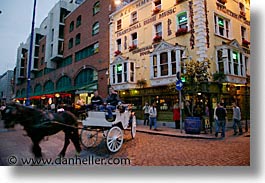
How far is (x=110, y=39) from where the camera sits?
486 cm

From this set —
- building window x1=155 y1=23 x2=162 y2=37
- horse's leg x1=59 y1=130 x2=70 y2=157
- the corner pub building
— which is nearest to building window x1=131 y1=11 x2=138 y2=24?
the corner pub building

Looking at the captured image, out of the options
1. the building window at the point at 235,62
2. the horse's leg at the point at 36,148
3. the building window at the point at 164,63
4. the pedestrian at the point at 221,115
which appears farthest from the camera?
the building window at the point at 164,63

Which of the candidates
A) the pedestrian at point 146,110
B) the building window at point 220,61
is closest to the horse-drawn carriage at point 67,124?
the pedestrian at point 146,110

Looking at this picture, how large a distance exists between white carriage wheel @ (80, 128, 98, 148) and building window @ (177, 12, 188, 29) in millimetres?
3917

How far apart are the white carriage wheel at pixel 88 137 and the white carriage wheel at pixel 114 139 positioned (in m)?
0.32

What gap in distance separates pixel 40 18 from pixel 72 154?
85.6 inches

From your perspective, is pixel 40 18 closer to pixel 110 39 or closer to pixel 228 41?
pixel 110 39

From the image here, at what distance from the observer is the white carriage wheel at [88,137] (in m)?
2.56

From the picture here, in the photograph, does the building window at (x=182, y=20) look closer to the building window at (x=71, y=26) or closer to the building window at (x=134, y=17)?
the building window at (x=134, y=17)

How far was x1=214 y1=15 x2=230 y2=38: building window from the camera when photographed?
12.4 ft

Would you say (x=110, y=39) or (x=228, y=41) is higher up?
(x=110, y=39)

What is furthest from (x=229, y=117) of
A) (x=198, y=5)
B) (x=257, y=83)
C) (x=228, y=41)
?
(x=198, y=5)

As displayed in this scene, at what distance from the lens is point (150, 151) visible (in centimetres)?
257

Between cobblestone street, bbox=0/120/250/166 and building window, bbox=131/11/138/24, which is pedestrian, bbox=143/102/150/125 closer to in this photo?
cobblestone street, bbox=0/120/250/166
